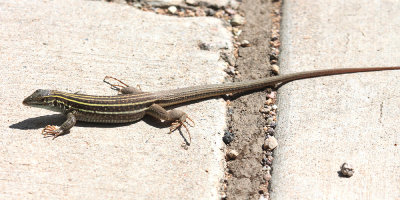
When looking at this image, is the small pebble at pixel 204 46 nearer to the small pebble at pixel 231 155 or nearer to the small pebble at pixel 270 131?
the small pebble at pixel 270 131

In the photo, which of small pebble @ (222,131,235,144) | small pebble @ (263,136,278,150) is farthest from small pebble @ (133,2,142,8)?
small pebble @ (263,136,278,150)

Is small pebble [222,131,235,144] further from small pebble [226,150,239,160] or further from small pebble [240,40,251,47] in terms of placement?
small pebble [240,40,251,47]

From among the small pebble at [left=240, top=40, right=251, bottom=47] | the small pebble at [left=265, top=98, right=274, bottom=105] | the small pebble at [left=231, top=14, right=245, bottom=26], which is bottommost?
the small pebble at [left=265, top=98, right=274, bottom=105]

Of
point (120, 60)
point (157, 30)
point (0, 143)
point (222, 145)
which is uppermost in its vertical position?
point (157, 30)

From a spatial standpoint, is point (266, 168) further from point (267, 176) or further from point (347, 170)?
point (347, 170)

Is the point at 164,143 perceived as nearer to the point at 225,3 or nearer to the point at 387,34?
the point at 225,3

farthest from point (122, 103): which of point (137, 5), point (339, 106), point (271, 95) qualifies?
point (339, 106)

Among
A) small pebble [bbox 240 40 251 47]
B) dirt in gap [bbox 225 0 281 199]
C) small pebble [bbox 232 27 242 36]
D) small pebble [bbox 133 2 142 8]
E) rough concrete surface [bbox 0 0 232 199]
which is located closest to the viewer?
rough concrete surface [bbox 0 0 232 199]

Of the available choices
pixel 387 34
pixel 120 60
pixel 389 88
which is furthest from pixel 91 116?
pixel 387 34
